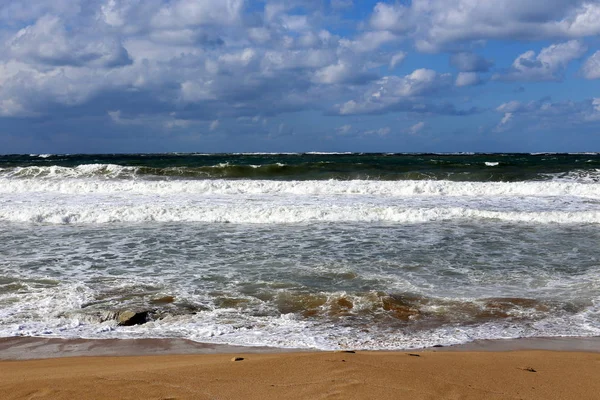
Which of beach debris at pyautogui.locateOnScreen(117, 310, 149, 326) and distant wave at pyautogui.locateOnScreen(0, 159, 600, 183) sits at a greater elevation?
distant wave at pyautogui.locateOnScreen(0, 159, 600, 183)

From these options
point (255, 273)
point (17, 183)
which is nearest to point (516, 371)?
point (255, 273)

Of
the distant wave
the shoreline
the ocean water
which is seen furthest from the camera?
the distant wave

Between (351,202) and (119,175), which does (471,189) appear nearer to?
(351,202)

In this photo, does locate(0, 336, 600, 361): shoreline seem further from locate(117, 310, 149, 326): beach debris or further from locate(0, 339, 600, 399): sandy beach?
locate(117, 310, 149, 326): beach debris

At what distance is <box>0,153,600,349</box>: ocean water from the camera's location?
19.9 ft

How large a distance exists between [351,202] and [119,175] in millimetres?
14609

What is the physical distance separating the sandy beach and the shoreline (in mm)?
170

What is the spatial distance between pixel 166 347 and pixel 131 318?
3.21 feet

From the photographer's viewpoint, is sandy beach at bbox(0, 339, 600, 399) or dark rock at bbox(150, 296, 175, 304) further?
dark rock at bbox(150, 296, 175, 304)

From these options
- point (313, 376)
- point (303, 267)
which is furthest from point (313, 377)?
point (303, 267)

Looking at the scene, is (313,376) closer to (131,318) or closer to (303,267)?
(131,318)

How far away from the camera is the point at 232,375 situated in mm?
4188

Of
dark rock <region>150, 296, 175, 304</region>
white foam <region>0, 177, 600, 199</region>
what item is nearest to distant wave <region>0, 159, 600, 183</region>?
white foam <region>0, 177, 600, 199</region>

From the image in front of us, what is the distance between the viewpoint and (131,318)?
20.2 ft
